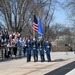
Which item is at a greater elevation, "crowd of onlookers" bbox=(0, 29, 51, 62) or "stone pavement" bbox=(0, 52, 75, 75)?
"crowd of onlookers" bbox=(0, 29, 51, 62)

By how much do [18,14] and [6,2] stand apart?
100 inches

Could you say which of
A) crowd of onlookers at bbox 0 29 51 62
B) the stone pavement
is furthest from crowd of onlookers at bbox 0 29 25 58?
the stone pavement

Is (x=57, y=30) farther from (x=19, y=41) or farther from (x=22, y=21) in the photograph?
(x=19, y=41)

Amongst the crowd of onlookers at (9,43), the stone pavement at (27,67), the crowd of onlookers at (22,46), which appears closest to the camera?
the stone pavement at (27,67)

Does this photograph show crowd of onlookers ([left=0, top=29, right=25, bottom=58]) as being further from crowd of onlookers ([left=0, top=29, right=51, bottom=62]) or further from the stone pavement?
the stone pavement

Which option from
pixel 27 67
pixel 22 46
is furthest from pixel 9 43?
pixel 27 67

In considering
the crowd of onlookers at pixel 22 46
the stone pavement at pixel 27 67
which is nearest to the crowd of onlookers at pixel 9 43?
the crowd of onlookers at pixel 22 46

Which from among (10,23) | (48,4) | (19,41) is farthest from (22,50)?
(48,4)

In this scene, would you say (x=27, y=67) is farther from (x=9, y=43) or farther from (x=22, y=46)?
(x=22, y=46)

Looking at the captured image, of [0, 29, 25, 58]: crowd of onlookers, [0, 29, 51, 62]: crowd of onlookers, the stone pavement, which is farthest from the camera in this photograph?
[0, 29, 25, 58]: crowd of onlookers

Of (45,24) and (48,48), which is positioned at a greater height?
(45,24)

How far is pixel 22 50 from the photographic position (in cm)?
2642

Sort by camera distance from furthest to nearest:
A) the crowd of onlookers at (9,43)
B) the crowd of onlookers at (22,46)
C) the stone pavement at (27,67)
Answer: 1. the crowd of onlookers at (9,43)
2. the crowd of onlookers at (22,46)
3. the stone pavement at (27,67)

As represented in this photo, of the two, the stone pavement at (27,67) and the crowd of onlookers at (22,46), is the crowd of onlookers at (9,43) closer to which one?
the crowd of onlookers at (22,46)
